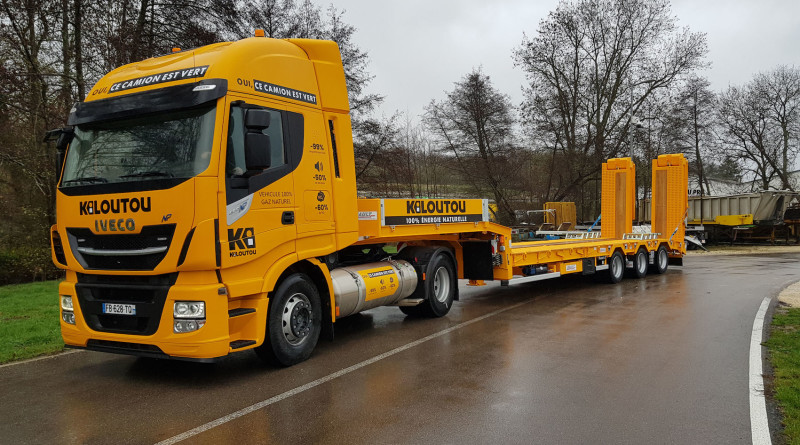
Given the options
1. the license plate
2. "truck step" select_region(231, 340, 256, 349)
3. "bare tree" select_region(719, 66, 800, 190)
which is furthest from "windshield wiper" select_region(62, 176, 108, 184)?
"bare tree" select_region(719, 66, 800, 190)

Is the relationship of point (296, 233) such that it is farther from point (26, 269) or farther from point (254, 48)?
point (26, 269)

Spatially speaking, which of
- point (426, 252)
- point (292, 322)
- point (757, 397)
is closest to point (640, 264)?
point (426, 252)

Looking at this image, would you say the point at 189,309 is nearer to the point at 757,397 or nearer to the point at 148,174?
the point at 148,174

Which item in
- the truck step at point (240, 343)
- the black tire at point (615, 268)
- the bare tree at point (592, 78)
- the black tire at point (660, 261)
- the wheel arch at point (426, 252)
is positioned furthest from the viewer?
the bare tree at point (592, 78)

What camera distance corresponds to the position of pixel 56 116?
14.3 m

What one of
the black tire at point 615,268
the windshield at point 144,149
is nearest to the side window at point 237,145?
the windshield at point 144,149

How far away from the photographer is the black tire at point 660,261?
1557 cm

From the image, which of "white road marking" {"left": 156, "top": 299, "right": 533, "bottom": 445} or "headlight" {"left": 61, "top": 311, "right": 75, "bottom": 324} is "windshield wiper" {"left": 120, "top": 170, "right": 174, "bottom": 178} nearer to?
"headlight" {"left": 61, "top": 311, "right": 75, "bottom": 324}

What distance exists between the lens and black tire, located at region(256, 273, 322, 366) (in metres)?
6.09

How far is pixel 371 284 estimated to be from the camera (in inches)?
309

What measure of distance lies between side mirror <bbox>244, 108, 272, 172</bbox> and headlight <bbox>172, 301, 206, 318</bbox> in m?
1.40

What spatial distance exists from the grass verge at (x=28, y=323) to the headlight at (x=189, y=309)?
3.10 m

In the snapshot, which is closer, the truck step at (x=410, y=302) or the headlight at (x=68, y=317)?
the headlight at (x=68, y=317)

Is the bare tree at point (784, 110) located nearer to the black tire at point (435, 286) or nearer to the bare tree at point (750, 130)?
the bare tree at point (750, 130)
